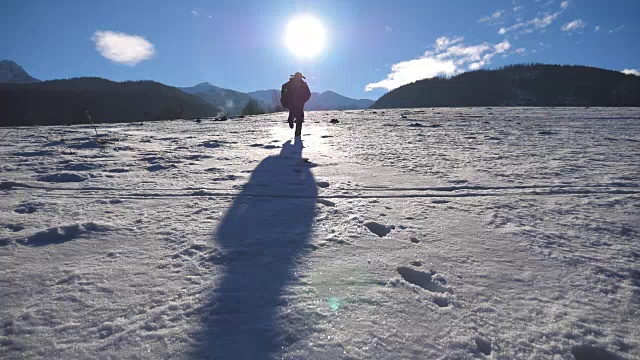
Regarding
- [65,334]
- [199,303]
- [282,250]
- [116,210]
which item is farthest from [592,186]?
[116,210]

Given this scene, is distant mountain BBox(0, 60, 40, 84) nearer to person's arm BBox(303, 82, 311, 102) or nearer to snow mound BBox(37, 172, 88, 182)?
person's arm BBox(303, 82, 311, 102)

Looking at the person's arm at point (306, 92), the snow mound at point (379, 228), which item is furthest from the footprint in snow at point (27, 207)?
the person's arm at point (306, 92)

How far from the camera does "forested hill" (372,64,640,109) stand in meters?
95.9

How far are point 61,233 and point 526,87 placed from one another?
13219cm

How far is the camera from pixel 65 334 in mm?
1282

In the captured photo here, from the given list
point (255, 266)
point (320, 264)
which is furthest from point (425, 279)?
point (255, 266)

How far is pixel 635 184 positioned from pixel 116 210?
522 cm

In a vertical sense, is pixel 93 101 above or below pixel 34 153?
above

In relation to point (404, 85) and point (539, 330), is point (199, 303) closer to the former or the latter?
point (539, 330)

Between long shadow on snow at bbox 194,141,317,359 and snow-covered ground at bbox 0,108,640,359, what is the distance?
0.03 ft

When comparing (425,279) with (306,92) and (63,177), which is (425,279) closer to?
(63,177)

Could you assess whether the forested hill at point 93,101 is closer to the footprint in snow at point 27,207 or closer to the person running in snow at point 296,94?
the person running in snow at point 296,94

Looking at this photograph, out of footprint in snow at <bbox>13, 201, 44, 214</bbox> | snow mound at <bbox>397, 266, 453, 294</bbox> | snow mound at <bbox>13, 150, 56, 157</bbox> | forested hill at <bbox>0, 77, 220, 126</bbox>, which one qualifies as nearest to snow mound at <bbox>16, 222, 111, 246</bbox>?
footprint in snow at <bbox>13, 201, 44, 214</bbox>

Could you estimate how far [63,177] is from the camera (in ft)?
12.0
